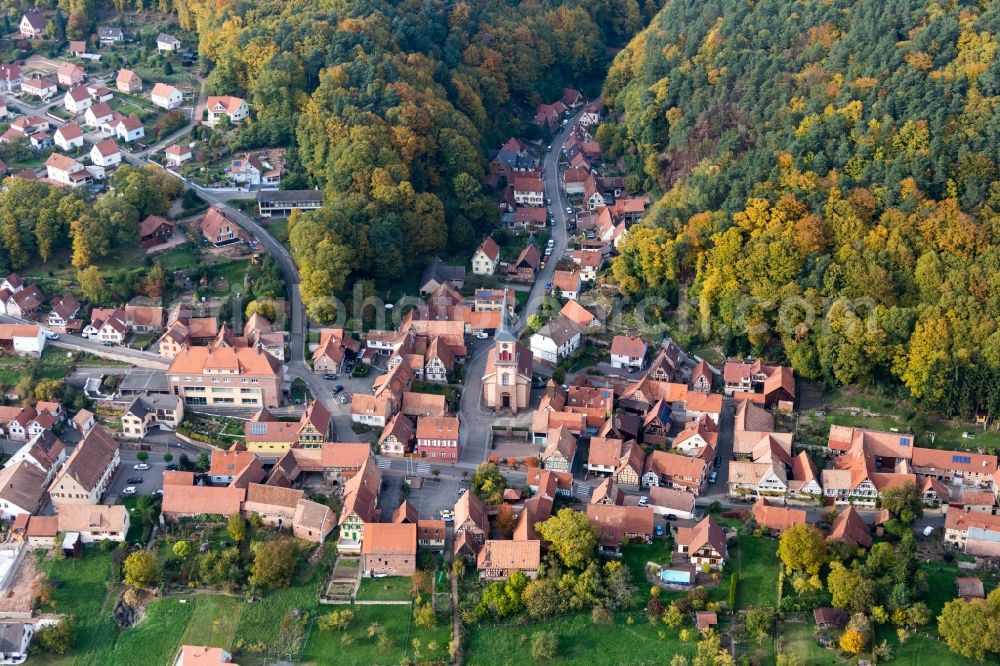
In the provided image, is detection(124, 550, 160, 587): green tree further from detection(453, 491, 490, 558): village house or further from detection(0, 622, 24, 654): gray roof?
detection(453, 491, 490, 558): village house

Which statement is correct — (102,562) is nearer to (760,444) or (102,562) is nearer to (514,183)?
(760,444)

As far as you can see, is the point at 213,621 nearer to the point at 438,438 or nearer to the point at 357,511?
the point at 357,511

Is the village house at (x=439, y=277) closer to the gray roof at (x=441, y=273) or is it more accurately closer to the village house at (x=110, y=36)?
the gray roof at (x=441, y=273)

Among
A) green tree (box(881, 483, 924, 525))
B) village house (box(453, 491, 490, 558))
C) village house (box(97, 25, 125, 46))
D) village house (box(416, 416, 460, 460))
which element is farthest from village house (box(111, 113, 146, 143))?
green tree (box(881, 483, 924, 525))

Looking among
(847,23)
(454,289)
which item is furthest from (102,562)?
(847,23)

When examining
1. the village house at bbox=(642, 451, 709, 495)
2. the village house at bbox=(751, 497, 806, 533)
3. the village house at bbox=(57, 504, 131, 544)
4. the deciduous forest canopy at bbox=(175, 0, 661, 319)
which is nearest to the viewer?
the village house at bbox=(57, 504, 131, 544)

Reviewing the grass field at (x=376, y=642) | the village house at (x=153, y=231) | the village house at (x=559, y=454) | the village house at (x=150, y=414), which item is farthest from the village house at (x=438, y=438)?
the village house at (x=153, y=231)
